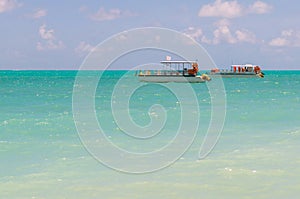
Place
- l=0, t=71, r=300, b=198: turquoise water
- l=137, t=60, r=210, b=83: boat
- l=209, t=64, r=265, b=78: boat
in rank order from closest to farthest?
l=0, t=71, r=300, b=198: turquoise water
l=137, t=60, r=210, b=83: boat
l=209, t=64, r=265, b=78: boat

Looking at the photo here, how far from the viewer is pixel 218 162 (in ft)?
51.4

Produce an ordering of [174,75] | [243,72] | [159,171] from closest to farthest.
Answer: [159,171] → [174,75] → [243,72]

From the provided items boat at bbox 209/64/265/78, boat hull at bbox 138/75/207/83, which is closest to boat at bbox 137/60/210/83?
boat hull at bbox 138/75/207/83

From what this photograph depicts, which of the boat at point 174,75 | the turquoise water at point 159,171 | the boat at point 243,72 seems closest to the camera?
the turquoise water at point 159,171

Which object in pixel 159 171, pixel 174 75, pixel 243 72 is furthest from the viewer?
pixel 243 72

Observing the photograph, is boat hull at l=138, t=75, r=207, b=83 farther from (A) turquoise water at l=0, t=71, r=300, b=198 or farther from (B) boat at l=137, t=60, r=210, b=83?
(A) turquoise water at l=0, t=71, r=300, b=198

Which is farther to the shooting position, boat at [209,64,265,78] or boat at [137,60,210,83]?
boat at [209,64,265,78]

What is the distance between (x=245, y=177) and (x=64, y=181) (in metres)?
5.11

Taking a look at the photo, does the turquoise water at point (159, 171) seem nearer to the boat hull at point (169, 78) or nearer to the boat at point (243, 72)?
the boat hull at point (169, 78)

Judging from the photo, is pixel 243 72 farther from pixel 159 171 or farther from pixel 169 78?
pixel 159 171

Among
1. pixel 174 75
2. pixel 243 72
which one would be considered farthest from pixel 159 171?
pixel 243 72

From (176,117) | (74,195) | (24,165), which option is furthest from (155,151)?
(176,117)

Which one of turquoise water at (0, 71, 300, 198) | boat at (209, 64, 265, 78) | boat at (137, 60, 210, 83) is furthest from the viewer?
boat at (209, 64, 265, 78)

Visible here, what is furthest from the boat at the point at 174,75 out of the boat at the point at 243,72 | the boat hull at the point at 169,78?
the boat at the point at 243,72
